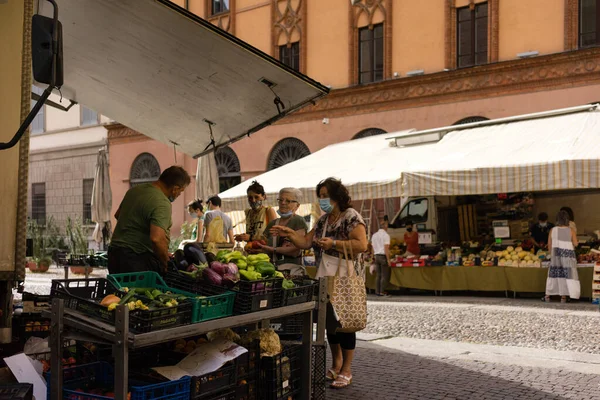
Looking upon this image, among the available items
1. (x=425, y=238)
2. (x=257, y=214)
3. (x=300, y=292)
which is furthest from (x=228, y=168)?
(x=300, y=292)

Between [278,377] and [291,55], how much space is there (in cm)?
2070

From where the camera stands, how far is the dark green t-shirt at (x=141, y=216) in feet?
19.3

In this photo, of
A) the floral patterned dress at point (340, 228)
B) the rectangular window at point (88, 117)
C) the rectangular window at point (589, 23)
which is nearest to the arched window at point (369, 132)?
the rectangular window at point (589, 23)

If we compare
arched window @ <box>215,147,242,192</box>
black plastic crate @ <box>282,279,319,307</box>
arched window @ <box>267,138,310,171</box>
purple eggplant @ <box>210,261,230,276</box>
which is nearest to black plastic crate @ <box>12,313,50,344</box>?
purple eggplant @ <box>210,261,230,276</box>

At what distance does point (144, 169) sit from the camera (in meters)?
28.7

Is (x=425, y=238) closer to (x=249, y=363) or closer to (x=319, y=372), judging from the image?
(x=319, y=372)

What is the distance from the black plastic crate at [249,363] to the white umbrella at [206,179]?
1596cm

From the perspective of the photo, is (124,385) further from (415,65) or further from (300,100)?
(415,65)

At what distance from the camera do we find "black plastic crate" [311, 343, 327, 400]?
5.76m

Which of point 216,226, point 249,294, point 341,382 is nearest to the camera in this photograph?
point 249,294

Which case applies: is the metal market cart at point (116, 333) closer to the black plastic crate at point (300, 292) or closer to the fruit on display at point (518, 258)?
the black plastic crate at point (300, 292)

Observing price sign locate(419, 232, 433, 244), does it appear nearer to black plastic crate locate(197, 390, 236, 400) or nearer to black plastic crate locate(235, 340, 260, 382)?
black plastic crate locate(235, 340, 260, 382)

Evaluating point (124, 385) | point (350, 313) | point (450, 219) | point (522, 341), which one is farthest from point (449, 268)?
point (124, 385)

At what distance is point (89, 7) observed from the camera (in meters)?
5.81
